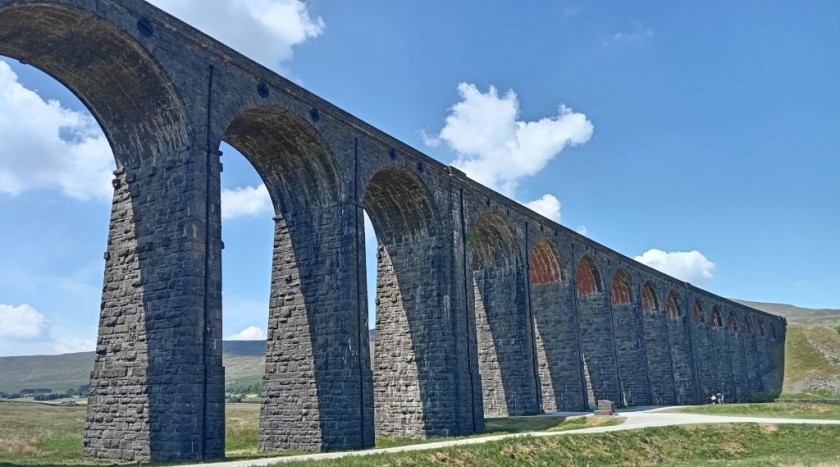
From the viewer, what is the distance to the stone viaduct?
16.2 metres

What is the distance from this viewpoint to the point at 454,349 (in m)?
26.3

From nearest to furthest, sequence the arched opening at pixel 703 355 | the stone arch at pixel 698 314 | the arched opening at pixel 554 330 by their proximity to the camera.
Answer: the arched opening at pixel 554 330, the arched opening at pixel 703 355, the stone arch at pixel 698 314

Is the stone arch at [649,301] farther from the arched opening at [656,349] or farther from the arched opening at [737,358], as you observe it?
the arched opening at [737,358]

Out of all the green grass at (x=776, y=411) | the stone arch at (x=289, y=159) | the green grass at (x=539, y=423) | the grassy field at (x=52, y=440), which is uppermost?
the stone arch at (x=289, y=159)

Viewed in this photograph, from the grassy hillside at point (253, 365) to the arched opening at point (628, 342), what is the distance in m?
29.9

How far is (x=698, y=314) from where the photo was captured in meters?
62.3

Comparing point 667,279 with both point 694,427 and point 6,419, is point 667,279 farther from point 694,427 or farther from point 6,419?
point 6,419

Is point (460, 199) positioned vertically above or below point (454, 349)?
above

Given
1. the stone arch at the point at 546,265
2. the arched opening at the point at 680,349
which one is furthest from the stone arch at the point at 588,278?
the arched opening at the point at 680,349

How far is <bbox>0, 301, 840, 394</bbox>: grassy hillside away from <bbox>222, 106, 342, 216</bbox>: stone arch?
60.6 meters

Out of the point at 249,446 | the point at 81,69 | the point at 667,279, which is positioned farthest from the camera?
the point at 667,279

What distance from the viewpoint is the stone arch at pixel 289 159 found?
2181 centimetres

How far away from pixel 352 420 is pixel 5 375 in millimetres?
144638

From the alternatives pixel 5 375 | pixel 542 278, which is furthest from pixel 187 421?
pixel 5 375
